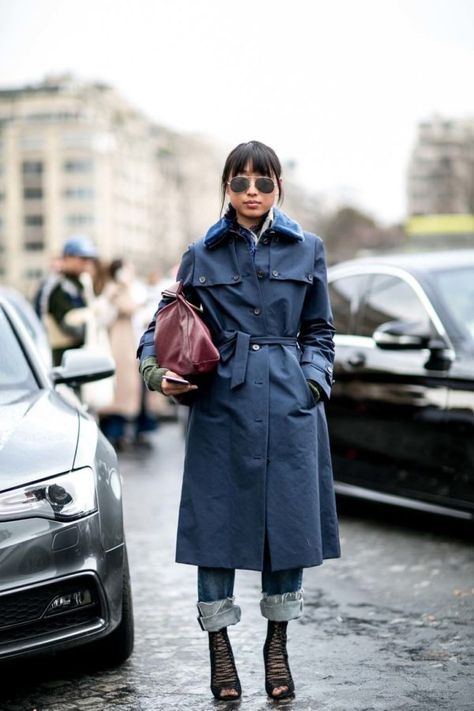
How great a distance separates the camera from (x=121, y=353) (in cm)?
1317

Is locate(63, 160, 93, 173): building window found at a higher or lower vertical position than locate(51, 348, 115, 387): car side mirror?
higher

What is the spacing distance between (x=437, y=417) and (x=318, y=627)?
6.28 feet

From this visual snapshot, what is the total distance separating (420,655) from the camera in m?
4.86

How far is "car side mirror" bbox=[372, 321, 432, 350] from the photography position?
23.4ft

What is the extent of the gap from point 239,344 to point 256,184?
0.55 metres

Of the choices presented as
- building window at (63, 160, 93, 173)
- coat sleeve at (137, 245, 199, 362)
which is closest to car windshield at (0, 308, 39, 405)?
coat sleeve at (137, 245, 199, 362)

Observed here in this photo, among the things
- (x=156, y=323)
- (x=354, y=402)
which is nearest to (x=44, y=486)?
(x=156, y=323)

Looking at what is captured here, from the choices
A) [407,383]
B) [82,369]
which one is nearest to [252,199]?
[82,369]

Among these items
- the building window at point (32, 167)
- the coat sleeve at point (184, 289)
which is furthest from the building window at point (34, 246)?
the coat sleeve at point (184, 289)

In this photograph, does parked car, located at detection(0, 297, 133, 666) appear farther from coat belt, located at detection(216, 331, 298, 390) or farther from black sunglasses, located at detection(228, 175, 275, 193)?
black sunglasses, located at detection(228, 175, 275, 193)

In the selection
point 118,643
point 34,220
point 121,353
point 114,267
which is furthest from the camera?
point 34,220

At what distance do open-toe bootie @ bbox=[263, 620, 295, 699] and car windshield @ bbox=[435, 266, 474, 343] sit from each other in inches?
123

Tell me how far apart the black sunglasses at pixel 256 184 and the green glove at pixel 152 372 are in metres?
0.64

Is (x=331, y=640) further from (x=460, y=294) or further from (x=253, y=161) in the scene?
(x=460, y=294)
